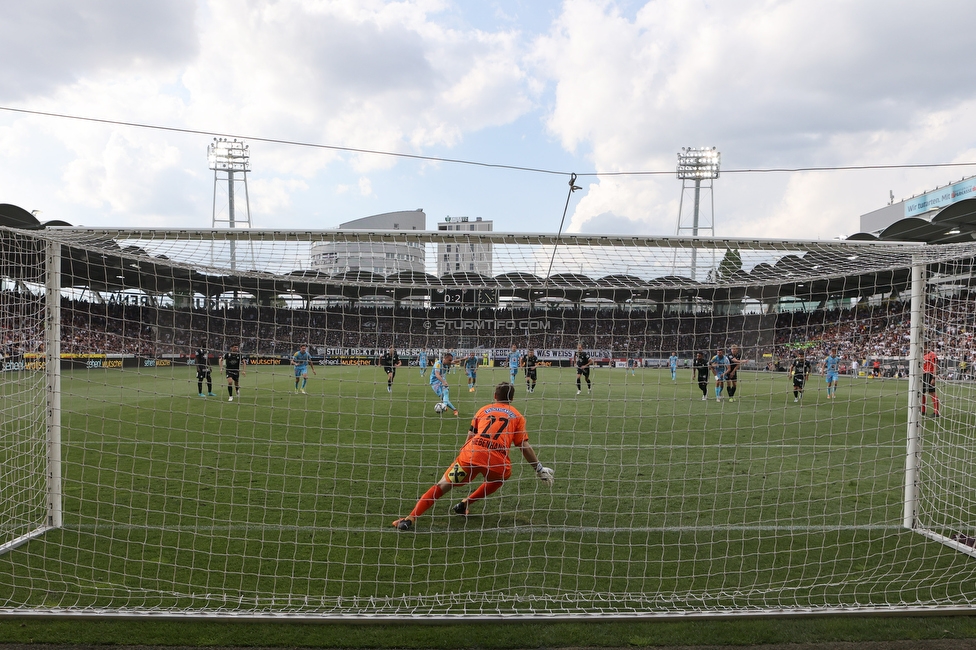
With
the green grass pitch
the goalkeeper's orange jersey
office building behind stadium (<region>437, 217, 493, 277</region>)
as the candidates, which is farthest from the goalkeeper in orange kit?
office building behind stadium (<region>437, 217, 493, 277</region>)

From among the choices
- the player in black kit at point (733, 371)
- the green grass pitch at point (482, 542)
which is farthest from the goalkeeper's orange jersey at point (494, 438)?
the player in black kit at point (733, 371)

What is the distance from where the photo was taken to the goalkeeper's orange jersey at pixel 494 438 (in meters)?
5.33

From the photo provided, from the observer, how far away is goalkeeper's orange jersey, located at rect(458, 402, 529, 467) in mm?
5328

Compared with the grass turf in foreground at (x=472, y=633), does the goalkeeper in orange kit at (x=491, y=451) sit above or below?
above

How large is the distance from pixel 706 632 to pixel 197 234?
16.5 ft

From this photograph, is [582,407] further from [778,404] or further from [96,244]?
[96,244]

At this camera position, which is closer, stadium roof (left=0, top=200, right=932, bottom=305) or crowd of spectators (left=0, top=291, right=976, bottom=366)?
stadium roof (left=0, top=200, right=932, bottom=305)

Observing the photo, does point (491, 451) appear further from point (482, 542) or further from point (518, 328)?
point (518, 328)

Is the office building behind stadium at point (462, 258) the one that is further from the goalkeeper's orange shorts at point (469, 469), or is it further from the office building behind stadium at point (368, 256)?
the goalkeeper's orange shorts at point (469, 469)

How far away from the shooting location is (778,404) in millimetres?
16234

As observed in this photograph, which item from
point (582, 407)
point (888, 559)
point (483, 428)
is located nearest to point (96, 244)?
point (483, 428)

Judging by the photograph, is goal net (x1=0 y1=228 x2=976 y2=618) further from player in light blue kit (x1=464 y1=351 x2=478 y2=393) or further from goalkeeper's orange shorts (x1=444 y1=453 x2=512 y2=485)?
player in light blue kit (x1=464 y1=351 x2=478 y2=393)

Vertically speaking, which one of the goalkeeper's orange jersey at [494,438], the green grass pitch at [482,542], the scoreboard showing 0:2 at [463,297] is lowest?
the green grass pitch at [482,542]

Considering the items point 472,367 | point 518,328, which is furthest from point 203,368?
point 518,328
